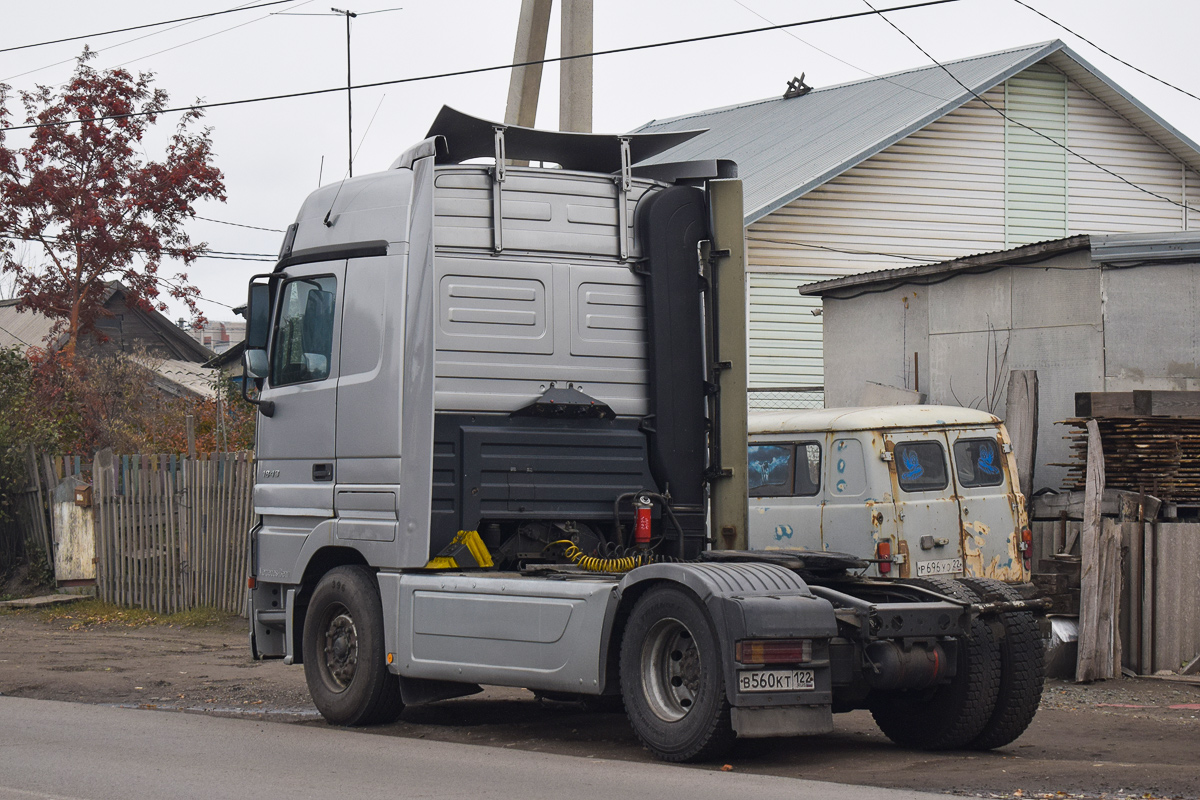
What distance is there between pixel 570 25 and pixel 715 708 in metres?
10.1

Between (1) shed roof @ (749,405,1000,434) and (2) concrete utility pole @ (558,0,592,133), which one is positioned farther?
(2) concrete utility pole @ (558,0,592,133)

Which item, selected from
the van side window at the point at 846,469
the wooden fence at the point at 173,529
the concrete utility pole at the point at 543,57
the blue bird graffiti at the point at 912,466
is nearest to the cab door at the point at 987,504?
the blue bird graffiti at the point at 912,466

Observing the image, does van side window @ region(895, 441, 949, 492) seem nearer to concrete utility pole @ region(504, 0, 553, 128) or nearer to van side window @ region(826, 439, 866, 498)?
van side window @ region(826, 439, 866, 498)

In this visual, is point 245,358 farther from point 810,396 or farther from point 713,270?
point 810,396

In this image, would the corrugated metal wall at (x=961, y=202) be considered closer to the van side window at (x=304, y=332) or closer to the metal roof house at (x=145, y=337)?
the van side window at (x=304, y=332)

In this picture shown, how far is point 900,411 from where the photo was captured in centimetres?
1364

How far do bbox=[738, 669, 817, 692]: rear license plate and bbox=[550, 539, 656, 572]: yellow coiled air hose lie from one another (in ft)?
5.41

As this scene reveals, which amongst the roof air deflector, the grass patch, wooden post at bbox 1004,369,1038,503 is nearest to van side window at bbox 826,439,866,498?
wooden post at bbox 1004,369,1038,503

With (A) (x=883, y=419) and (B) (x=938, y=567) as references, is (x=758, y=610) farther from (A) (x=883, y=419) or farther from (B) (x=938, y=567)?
(A) (x=883, y=419)

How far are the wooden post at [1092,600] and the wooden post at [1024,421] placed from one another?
153cm

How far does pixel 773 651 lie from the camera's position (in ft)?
24.8

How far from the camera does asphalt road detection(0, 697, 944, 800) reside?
6.94 meters

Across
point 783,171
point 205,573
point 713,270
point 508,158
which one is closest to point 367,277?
point 508,158

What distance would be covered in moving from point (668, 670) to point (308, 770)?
6.52 ft
